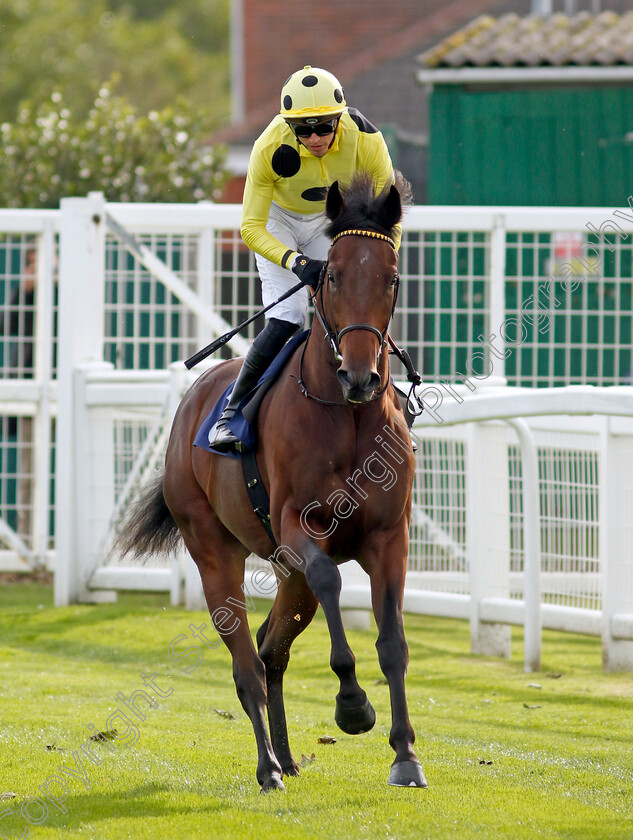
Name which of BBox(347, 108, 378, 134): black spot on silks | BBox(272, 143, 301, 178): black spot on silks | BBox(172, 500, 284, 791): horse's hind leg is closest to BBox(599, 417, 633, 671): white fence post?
BBox(172, 500, 284, 791): horse's hind leg

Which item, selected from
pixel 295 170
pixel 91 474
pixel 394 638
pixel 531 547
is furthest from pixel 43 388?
pixel 394 638

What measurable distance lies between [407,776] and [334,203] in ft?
6.82

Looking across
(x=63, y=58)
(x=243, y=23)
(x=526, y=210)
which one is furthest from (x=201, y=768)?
(x=63, y=58)

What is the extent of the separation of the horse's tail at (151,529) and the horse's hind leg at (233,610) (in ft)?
0.97

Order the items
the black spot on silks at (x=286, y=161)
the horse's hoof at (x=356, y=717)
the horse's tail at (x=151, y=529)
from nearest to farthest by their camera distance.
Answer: the horse's hoof at (x=356, y=717), the black spot on silks at (x=286, y=161), the horse's tail at (x=151, y=529)

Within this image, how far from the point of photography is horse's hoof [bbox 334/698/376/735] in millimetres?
4445

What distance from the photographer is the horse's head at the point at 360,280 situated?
4535 millimetres

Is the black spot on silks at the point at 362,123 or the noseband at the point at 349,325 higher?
the black spot on silks at the point at 362,123

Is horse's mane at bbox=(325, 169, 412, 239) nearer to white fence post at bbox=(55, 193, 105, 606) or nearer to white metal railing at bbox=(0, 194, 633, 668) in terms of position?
white metal railing at bbox=(0, 194, 633, 668)

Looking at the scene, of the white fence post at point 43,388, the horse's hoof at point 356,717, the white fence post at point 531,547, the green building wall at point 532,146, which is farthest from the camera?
the green building wall at point 532,146

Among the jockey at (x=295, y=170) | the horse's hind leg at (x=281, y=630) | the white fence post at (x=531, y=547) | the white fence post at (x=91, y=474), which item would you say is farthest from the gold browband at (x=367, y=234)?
the white fence post at (x=91, y=474)

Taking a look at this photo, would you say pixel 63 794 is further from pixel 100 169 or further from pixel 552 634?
pixel 100 169

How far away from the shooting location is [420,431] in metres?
8.55

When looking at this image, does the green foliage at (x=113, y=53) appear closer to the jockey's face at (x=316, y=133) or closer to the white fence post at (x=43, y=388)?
the white fence post at (x=43, y=388)
